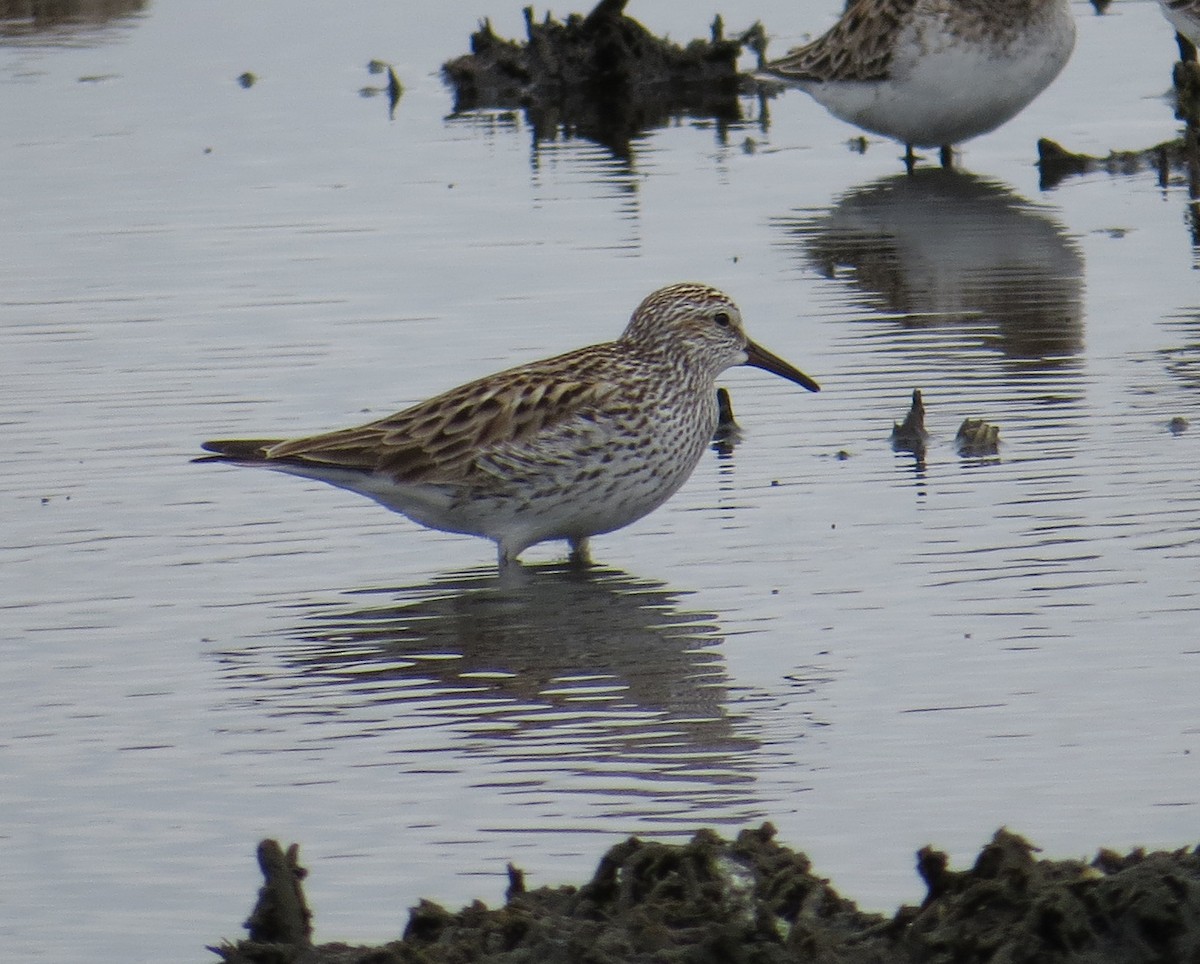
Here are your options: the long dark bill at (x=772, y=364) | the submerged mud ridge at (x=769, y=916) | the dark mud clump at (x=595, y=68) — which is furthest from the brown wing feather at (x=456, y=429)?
the dark mud clump at (x=595, y=68)

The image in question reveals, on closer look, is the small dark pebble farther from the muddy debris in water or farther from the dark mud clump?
the dark mud clump

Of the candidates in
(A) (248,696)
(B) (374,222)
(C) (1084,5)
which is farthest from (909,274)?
(C) (1084,5)

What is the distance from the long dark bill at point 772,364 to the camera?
33.4 ft

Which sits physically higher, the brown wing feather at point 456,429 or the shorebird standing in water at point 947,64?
the shorebird standing in water at point 947,64

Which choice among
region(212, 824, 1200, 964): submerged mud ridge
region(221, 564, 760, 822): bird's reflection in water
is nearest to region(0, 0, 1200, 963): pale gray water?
region(221, 564, 760, 822): bird's reflection in water

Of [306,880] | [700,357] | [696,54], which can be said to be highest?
[696,54]

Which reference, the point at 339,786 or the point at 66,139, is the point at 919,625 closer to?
the point at 339,786

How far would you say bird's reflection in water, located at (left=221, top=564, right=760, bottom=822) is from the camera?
701cm

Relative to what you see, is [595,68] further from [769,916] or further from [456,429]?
[769,916]

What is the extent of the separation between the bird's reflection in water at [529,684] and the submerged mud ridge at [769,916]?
1077 millimetres

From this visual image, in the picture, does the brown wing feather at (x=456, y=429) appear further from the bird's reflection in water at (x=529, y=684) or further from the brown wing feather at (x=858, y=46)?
the brown wing feather at (x=858, y=46)

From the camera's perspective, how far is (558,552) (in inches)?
386

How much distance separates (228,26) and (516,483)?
14893mm

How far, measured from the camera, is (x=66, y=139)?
1833 cm
